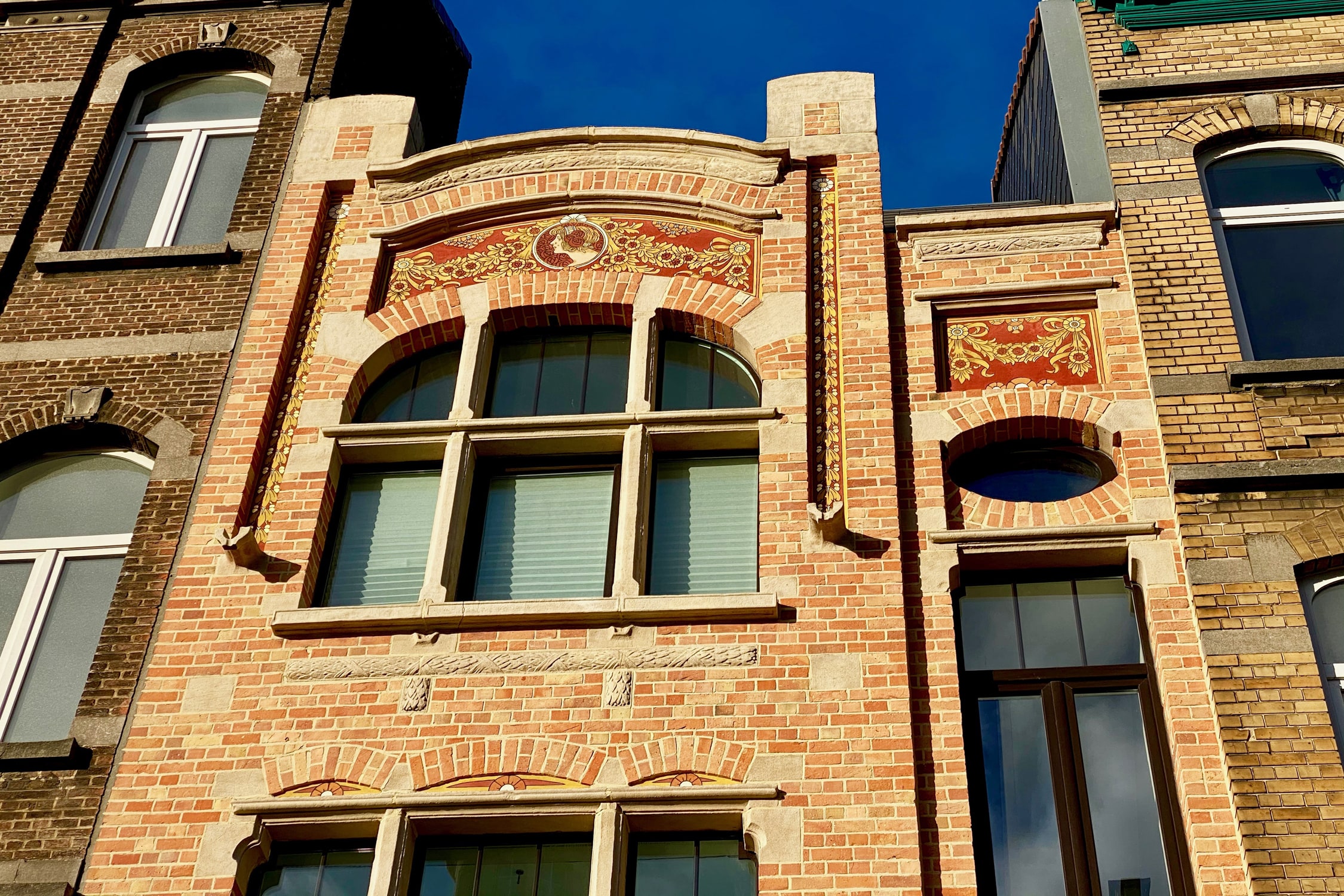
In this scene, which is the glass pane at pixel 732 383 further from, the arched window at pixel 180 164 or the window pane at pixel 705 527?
the arched window at pixel 180 164

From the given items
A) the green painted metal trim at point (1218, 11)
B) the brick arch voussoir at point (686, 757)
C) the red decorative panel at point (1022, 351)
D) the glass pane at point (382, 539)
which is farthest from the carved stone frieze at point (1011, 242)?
the brick arch voussoir at point (686, 757)

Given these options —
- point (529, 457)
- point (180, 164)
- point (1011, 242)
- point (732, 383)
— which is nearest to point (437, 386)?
point (529, 457)

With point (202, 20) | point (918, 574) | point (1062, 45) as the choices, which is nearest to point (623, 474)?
point (918, 574)

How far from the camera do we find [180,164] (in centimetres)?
1344

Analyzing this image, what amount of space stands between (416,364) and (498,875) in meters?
4.17

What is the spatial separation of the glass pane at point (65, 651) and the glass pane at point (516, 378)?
2.79 m

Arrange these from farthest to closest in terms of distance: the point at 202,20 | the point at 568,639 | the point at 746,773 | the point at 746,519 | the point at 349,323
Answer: the point at 202,20, the point at 349,323, the point at 746,519, the point at 568,639, the point at 746,773

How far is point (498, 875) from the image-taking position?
875cm

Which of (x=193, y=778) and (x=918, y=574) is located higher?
(x=918, y=574)

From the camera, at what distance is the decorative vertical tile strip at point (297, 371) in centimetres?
1052

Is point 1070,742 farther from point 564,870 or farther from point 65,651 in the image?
point 65,651

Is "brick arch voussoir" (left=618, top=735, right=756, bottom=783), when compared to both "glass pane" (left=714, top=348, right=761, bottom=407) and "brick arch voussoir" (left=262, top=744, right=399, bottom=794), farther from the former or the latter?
"glass pane" (left=714, top=348, right=761, bottom=407)

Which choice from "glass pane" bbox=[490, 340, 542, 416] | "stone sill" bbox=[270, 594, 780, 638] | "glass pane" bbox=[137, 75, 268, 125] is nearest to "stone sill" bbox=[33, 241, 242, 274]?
"glass pane" bbox=[137, 75, 268, 125]

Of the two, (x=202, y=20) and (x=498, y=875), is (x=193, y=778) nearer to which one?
(x=498, y=875)
